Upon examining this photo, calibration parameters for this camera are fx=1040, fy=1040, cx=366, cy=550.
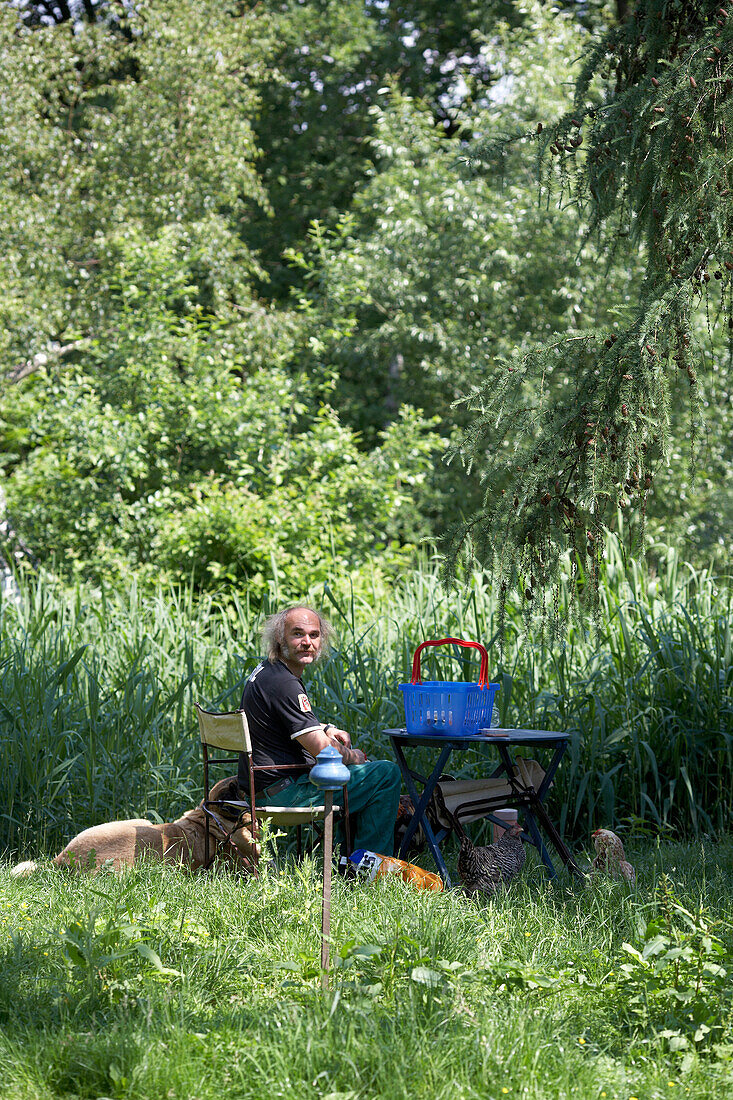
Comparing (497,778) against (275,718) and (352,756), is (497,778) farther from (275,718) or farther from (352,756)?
(275,718)

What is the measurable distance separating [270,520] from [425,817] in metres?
5.79

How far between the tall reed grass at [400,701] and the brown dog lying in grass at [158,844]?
2.60 ft

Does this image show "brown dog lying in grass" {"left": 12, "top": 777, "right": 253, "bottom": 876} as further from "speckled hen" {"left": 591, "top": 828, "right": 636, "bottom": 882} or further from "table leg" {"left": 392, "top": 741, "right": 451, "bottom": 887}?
"speckled hen" {"left": 591, "top": 828, "right": 636, "bottom": 882}

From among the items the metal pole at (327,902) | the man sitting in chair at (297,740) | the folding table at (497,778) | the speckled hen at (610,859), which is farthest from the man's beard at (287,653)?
the metal pole at (327,902)

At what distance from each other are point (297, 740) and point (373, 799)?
40 centimetres

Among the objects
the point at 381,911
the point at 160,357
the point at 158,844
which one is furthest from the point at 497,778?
the point at 160,357

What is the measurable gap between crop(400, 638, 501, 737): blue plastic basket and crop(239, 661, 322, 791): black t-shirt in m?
0.46

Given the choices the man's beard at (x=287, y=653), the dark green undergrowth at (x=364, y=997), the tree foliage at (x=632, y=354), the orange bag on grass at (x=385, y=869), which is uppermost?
the tree foliage at (x=632, y=354)

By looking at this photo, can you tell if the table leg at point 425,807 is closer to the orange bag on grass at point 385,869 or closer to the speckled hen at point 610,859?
the orange bag on grass at point 385,869

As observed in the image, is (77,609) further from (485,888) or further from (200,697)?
(485,888)

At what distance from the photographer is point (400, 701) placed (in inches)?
233

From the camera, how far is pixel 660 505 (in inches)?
494

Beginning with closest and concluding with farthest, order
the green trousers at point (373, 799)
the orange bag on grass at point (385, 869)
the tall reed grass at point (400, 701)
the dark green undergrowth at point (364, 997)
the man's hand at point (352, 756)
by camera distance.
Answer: the dark green undergrowth at point (364, 997) → the orange bag on grass at point (385, 869) → the green trousers at point (373, 799) → the man's hand at point (352, 756) → the tall reed grass at point (400, 701)

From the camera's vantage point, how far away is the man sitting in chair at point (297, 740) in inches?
170
